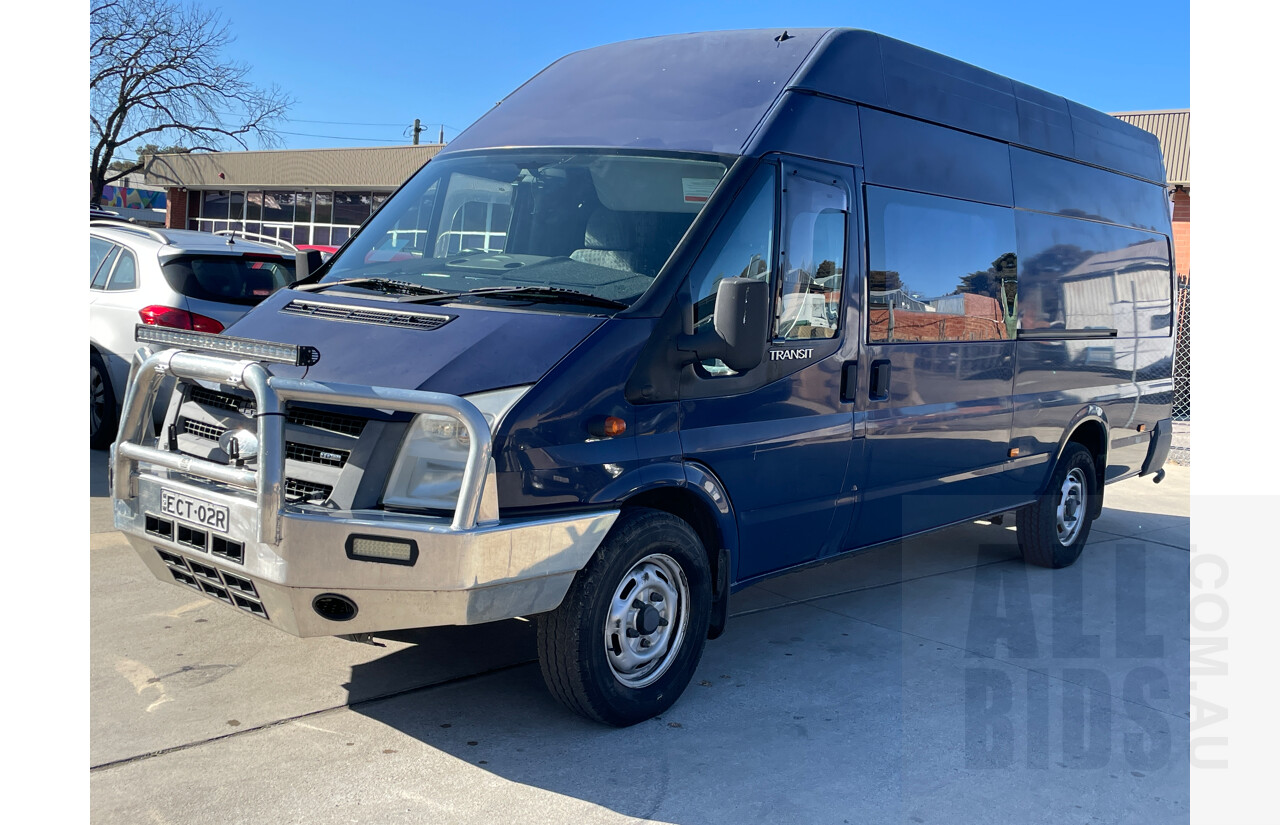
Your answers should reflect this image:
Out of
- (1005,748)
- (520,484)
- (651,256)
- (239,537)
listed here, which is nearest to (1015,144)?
(651,256)

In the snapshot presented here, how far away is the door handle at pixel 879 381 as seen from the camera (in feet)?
17.7

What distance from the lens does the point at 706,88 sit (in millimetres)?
5000

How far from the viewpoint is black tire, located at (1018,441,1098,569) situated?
7426 millimetres

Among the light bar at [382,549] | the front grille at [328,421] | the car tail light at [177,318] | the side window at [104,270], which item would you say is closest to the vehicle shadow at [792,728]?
the light bar at [382,549]

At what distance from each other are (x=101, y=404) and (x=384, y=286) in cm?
528

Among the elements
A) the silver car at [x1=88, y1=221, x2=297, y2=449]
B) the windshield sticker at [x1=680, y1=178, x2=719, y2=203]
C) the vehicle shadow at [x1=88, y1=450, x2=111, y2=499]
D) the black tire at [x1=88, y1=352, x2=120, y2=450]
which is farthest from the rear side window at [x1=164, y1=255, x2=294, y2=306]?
the windshield sticker at [x1=680, y1=178, x2=719, y2=203]

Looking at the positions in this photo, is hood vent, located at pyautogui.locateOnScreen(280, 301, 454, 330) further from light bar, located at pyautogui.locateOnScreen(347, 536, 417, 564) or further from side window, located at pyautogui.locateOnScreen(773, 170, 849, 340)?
side window, located at pyautogui.locateOnScreen(773, 170, 849, 340)

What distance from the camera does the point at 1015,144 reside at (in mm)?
6637

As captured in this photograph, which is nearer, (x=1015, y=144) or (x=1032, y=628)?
(x=1032, y=628)

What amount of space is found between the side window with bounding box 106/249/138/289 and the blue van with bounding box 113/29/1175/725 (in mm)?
4290

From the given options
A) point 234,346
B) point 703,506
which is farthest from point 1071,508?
point 234,346

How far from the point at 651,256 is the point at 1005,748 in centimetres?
241

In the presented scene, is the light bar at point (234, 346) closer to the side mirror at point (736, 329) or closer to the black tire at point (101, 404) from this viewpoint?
the side mirror at point (736, 329)
